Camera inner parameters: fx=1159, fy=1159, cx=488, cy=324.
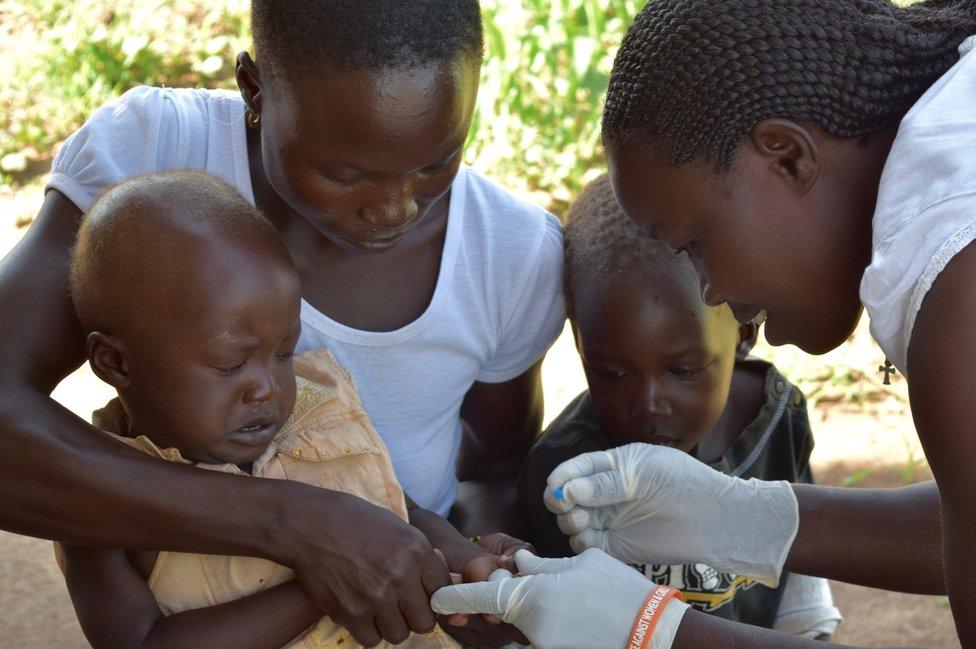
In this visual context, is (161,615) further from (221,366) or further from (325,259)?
(325,259)

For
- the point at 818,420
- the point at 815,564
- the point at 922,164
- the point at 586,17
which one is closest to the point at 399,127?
the point at 922,164

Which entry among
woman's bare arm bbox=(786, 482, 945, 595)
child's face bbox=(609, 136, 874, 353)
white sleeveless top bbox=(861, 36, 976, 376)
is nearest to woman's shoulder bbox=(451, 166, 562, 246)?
child's face bbox=(609, 136, 874, 353)

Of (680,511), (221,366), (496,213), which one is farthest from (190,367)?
(680,511)

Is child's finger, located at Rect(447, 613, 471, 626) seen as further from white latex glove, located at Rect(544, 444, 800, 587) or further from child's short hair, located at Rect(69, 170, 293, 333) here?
child's short hair, located at Rect(69, 170, 293, 333)

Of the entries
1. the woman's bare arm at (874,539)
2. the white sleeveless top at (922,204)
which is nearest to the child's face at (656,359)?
the woman's bare arm at (874,539)

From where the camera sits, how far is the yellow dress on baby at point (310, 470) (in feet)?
5.98

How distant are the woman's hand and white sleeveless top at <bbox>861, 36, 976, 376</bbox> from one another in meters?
0.79

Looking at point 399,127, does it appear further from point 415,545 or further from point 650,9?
point 415,545

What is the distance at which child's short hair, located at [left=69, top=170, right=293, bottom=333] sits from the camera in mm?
1782

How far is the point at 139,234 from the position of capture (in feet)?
5.86

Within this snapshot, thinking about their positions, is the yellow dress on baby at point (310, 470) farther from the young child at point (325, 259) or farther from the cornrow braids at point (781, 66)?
the cornrow braids at point (781, 66)

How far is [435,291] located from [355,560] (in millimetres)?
573

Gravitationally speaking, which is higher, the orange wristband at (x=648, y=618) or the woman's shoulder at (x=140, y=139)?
the woman's shoulder at (x=140, y=139)

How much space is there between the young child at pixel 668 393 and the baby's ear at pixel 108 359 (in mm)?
862
